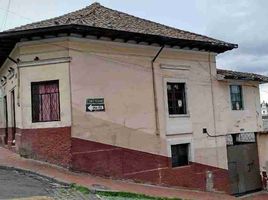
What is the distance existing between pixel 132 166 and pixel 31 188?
4.74 meters

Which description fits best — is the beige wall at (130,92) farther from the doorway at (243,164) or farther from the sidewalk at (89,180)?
the sidewalk at (89,180)

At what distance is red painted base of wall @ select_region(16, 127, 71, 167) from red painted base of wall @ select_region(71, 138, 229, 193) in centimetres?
30

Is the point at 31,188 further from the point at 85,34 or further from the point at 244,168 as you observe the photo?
the point at 244,168

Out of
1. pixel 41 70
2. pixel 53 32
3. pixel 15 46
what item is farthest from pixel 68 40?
pixel 15 46

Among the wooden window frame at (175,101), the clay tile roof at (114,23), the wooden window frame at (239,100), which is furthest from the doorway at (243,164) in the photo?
the clay tile roof at (114,23)

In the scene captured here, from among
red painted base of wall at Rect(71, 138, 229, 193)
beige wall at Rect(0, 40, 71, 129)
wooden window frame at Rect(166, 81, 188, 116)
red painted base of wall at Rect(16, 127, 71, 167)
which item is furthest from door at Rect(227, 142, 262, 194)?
beige wall at Rect(0, 40, 71, 129)

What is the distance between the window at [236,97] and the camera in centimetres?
1948

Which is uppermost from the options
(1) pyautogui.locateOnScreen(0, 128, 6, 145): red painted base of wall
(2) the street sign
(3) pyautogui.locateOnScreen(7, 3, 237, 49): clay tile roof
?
(3) pyautogui.locateOnScreen(7, 3, 237, 49): clay tile roof

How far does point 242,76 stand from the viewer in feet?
63.5

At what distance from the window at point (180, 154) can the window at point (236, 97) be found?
3.81 metres

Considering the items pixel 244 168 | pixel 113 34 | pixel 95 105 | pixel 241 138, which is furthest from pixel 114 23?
pixel 244 168

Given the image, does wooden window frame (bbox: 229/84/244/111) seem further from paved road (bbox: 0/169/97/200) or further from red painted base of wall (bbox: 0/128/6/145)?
red painted base of wall (bbox: 0/128/6/145)

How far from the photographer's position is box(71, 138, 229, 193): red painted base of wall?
14.1 metres

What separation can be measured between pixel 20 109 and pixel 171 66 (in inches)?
245
